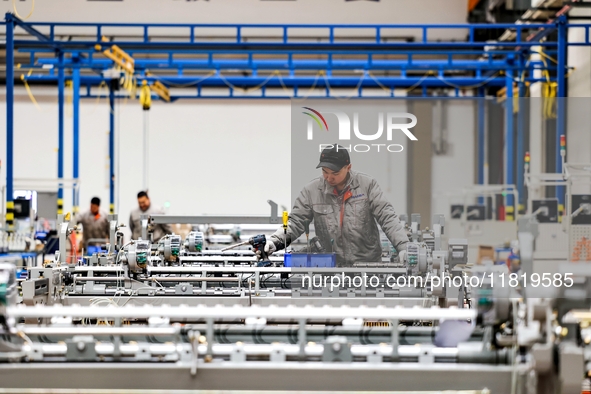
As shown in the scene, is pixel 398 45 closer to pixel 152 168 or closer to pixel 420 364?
pixel 420 364

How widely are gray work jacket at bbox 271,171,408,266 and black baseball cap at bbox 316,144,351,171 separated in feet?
0.33

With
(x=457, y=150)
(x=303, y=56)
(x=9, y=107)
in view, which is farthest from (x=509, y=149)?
(x=9, y=107)

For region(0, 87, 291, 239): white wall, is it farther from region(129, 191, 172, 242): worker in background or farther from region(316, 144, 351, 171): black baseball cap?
region(316, 144, 351, 171): black baseball cap

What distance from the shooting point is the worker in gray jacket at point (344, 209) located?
363 centimetres

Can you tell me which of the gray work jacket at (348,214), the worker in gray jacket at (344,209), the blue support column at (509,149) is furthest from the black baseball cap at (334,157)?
the blue support column at (509,149)

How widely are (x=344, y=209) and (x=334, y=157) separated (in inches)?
13.4

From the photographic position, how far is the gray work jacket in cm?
373

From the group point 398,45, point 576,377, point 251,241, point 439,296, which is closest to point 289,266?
point 251,241

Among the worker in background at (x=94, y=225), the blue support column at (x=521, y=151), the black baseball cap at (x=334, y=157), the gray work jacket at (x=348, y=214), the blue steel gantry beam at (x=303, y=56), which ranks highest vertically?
the blue steel gantry beam at (x=303, y=56)

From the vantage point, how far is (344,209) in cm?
375

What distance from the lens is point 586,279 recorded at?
7.82 feet

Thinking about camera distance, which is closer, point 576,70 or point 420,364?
point 420,364

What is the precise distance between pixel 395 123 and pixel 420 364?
1375 millimetres

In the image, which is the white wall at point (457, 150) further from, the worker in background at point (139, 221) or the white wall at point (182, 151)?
the worker in background at point (139, 221)
